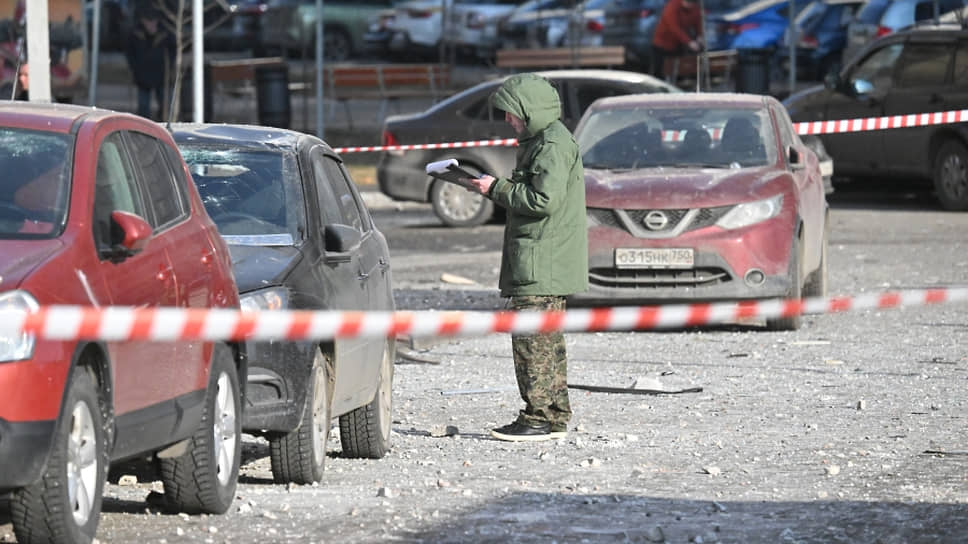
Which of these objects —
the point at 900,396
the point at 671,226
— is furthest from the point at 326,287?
the point at 671,226

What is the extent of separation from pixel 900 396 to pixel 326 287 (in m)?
3.73

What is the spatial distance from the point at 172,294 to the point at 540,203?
277 centimetres

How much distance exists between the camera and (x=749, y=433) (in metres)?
9.47

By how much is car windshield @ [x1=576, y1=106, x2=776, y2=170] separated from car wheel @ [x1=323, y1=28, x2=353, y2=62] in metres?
29.6

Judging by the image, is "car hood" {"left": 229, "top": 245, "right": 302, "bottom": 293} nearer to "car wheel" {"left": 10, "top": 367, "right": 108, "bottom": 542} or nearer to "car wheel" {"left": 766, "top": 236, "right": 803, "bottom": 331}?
"car wheel" {"left": 10, "top": 367, "right": 108, "bottom": 542}

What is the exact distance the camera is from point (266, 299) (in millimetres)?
7938

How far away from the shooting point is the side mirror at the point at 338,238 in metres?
8.33

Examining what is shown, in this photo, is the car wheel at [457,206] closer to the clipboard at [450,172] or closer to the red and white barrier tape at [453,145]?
the red and white barrier tape at [453,145]

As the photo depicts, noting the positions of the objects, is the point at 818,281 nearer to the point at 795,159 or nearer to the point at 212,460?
the point at 795,159

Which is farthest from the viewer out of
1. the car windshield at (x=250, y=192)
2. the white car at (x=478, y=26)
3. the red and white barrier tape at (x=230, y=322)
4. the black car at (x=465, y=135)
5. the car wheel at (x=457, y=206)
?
the white car at (x=478, y=26)

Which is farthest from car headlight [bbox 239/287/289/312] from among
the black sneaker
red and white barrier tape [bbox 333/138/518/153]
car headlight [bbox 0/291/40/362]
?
red and white barrier tape [bbox 333/138/518/153]

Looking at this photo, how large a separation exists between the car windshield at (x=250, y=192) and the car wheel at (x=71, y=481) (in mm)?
2363

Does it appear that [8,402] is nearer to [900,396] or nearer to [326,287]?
[326,287]

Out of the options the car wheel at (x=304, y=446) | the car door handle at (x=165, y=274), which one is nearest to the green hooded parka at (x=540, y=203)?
the car wheel at (x=304, y=446)
